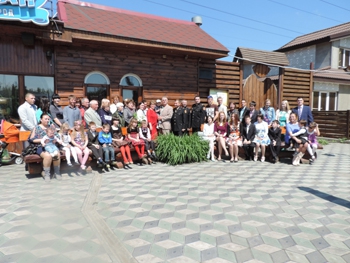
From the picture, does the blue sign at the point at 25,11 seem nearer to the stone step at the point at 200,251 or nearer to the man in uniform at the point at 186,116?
the man in uniform at the point at 186,116

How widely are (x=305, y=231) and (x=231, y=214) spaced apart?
37.7 inches

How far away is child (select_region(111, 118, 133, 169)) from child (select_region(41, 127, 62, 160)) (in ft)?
4.69

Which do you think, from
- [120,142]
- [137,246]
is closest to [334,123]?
[120,142]

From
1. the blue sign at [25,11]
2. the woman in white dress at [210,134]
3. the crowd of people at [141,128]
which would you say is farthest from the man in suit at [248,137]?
the blue sign at [25,11]

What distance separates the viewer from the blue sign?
22.5 ft

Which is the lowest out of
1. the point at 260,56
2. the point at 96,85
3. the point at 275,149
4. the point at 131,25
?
the point at 275,149

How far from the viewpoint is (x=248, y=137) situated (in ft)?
26.6

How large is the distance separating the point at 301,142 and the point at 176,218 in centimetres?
540

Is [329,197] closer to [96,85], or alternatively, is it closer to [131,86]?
[131,86]

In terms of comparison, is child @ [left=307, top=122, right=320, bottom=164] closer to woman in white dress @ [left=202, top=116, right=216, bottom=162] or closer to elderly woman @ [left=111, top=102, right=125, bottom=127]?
woman in white dress @ [left=202, top=116, right=216, bottom=162]

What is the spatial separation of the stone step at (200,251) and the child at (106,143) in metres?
4.01

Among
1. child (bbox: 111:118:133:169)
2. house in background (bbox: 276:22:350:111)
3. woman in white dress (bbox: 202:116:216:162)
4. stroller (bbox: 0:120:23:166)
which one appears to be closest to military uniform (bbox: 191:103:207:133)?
woman in white dress (bbox: 202:116:216:162)

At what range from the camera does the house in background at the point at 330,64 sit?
16.6 meters

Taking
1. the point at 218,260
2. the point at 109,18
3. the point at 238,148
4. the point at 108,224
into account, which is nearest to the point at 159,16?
the point at 109,18
